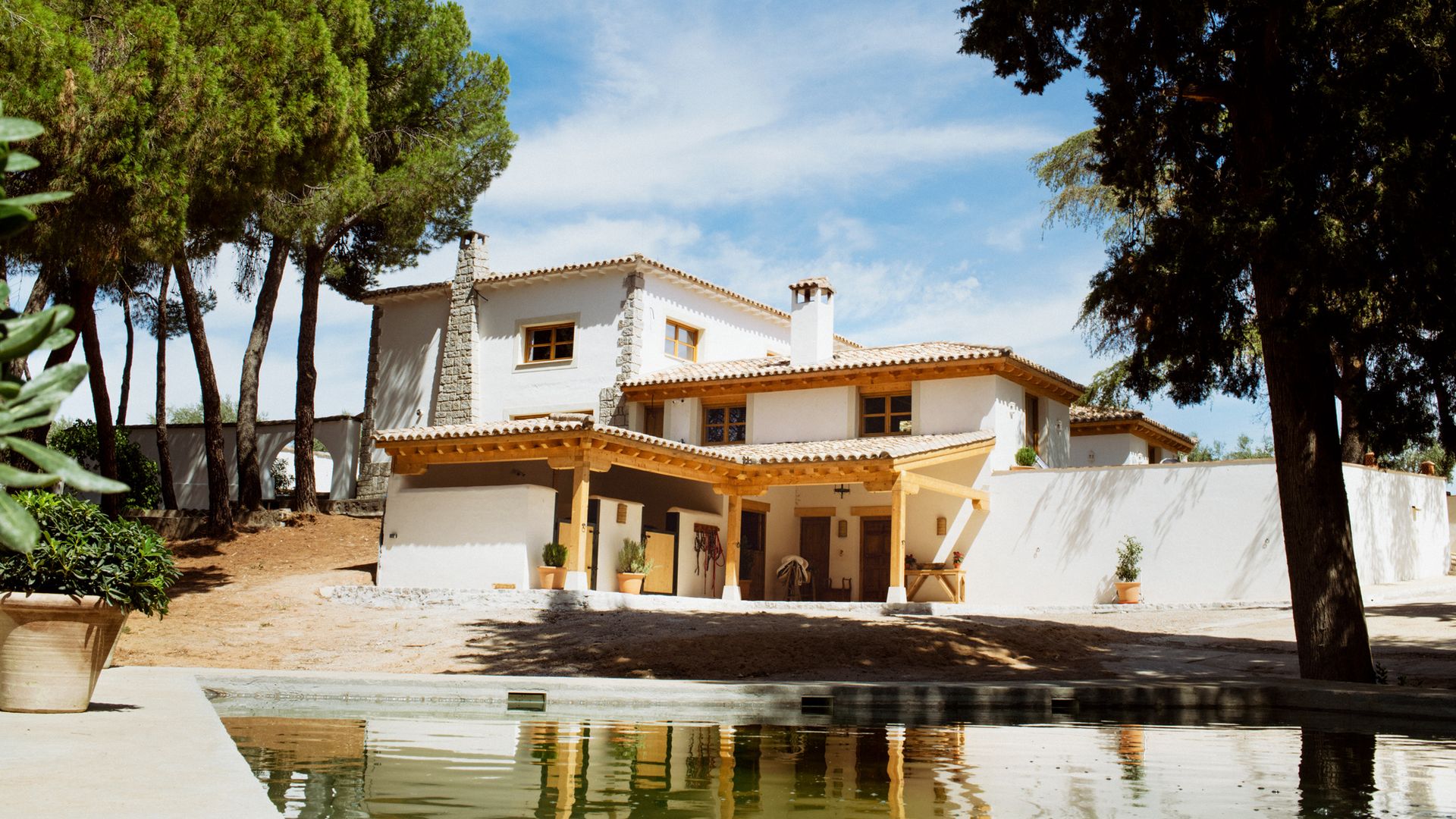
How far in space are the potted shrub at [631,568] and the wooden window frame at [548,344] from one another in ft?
24.5

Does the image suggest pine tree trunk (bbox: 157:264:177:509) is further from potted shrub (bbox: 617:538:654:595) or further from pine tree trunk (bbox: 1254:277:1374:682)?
pine tree trunk (bbox: 1254:277:1374:682)

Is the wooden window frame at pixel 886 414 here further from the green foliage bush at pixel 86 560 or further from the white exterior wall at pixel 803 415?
the green foliage bush at pixel 86 560

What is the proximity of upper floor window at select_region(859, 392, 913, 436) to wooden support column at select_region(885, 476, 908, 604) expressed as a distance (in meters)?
3.24

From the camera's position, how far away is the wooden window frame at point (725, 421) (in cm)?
2566

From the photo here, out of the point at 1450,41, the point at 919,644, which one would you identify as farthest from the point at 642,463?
the point at 1450,41

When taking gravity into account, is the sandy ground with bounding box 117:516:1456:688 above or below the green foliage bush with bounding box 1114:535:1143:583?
below

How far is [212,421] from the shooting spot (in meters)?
25.9

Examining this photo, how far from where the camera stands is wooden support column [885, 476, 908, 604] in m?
20.7

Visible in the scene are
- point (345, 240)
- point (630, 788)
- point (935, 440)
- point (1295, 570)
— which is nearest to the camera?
point (630, 788)

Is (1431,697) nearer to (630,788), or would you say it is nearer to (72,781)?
(630,788)

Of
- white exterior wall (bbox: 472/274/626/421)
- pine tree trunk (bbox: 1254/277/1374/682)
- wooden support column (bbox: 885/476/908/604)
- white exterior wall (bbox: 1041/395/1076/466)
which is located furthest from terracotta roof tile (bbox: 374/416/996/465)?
pine tree trunk (bbox: 1254/277/1374/682)

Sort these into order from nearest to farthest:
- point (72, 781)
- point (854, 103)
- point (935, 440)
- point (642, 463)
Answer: point (72, 781) < point (854, 103) < point (642, 463) < point (935, 440)

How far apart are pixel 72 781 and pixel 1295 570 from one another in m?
10.1

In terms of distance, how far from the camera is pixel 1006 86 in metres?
13.2
